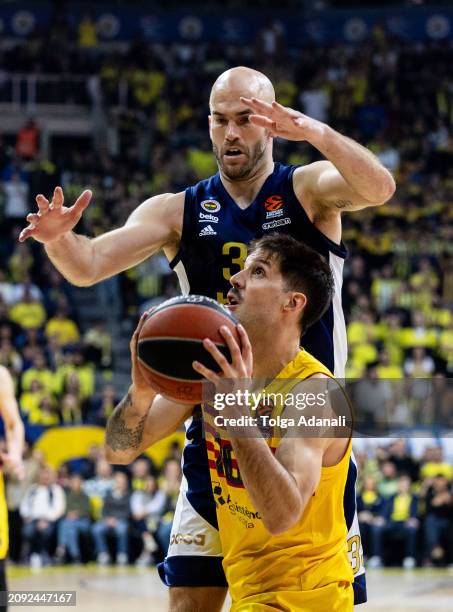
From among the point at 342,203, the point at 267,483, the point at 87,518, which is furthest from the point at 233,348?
the point at 87,518

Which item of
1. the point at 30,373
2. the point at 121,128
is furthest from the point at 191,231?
the point at 121,128

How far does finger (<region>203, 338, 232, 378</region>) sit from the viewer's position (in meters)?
3.29

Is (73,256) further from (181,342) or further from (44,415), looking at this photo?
(44,415)

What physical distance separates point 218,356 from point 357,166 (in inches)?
51.7

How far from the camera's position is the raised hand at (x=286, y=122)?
13.7 ft

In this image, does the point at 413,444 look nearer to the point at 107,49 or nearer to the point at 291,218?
the point at 291,218

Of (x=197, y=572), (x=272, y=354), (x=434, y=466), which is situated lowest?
(x=434, y=466)

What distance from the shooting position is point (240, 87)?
4754 millimetres

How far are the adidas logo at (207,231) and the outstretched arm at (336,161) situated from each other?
0.49 m

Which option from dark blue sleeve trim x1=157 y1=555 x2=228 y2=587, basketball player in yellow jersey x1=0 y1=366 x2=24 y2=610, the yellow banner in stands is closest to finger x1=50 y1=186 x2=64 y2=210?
dark blue sleeve trim x1=157 y1=555 x2=228 y2=587

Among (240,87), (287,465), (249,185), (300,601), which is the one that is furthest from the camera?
(249,185)

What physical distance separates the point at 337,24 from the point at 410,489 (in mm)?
15211

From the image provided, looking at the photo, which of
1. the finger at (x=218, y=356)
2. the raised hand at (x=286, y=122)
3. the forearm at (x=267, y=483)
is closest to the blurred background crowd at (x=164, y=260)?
the raised hand at (x=286, y=122)

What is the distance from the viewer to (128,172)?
810 inches
